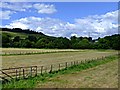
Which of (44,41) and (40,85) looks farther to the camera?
(44,41)

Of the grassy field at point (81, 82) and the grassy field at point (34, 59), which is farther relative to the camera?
the grassy field at point (34, 59)

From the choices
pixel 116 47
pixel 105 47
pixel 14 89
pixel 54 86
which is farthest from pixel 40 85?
pixel 105 47

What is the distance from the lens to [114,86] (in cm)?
2192

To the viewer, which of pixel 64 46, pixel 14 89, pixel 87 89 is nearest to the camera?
pixel 14 89

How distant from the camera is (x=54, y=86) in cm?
2181

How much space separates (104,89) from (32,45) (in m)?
131

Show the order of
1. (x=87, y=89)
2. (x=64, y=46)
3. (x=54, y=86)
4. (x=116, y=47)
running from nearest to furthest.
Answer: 1. (x=87, y=89)
2. (x=54, y=86)
3. (x=116, y=47)
4. (x=64, y=46)

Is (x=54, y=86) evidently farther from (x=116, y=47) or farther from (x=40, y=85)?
(x=116, y=47)

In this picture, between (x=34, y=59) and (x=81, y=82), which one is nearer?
(x=81, y=82)

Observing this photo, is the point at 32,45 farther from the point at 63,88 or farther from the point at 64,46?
the point at 63,88

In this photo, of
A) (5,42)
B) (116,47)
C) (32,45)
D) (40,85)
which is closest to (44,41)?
(32,45)

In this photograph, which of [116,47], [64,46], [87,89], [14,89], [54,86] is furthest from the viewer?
[64,46]

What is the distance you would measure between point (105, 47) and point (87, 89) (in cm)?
13729

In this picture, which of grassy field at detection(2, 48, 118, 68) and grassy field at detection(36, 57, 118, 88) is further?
grassy field at detection(2, 48, 118, 68)
